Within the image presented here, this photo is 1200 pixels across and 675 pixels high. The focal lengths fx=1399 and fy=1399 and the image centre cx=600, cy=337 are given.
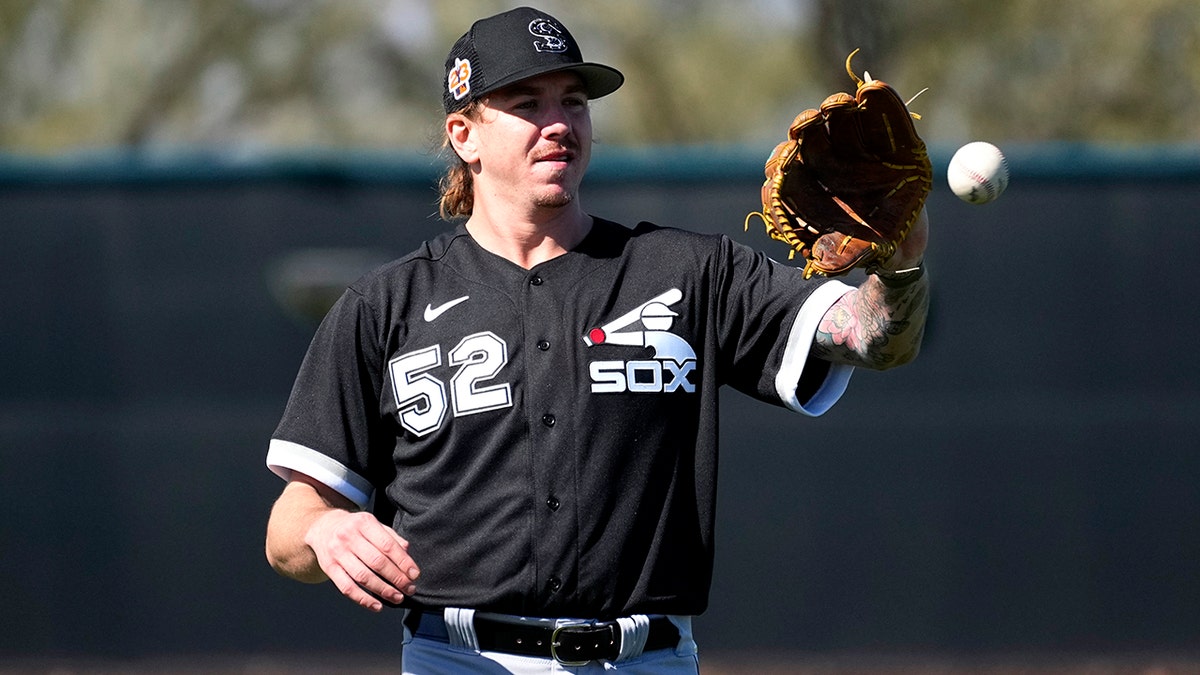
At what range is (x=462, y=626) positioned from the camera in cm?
266

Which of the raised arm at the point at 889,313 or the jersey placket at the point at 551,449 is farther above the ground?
the raised arm at the point at 889,313

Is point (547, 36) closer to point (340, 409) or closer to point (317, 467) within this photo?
point (340, 409)

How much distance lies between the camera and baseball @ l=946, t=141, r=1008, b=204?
2535 mm

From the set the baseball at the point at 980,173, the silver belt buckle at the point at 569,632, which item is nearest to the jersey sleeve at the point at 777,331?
the baseball at the point at 980,173

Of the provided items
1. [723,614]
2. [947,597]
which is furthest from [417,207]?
[947,597]

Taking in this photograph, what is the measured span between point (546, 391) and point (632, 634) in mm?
484

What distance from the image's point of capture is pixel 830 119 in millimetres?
2553

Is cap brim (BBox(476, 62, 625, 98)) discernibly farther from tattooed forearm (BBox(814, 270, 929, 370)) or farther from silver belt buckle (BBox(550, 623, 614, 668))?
silver belt buckle (BBox(550, 623, 614, 668))

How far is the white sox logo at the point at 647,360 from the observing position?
268 centimetres

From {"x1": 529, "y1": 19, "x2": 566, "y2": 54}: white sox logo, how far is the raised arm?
78 cm

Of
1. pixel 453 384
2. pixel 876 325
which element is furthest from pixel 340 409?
pixel 876 325

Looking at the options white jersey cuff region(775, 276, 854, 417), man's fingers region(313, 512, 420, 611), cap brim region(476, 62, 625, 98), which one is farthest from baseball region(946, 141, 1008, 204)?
man's fingers region(313, 512, 420, 611)

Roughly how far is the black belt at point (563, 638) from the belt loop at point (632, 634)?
0.01 m

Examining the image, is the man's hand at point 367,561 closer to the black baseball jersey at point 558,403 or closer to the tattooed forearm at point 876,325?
the black baseball jersey at point 558,403
